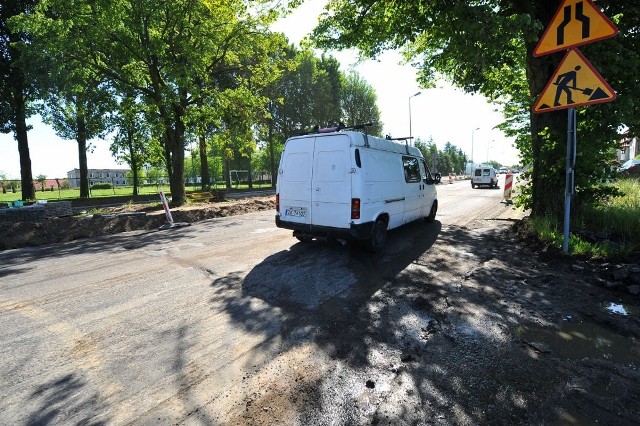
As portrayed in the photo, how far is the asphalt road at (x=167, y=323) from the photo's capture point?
256 cm

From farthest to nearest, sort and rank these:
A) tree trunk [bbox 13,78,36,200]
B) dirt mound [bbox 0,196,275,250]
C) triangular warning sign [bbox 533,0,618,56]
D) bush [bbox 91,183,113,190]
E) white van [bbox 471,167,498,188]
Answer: white van [bbox 471,167,498,188] < bush [bbox 91,183,113,190] < tree trunk [bbox 13,78,36,200] < dirt mound [bbox 0,196,275,250] < triangular warning sign [bbox 533,0,618,56]

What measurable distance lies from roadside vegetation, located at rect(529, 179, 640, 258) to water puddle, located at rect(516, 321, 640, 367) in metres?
2.57

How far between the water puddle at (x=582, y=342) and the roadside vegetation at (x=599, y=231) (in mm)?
2570

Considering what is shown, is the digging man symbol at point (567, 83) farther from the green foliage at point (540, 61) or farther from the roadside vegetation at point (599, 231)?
the roadside vegetation at point (599, 231)

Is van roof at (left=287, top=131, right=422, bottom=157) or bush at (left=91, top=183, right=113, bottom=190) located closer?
van roof at (left=287, top=131, right=422, bottom=157)

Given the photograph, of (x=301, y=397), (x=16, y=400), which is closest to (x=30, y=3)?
(x=16, y=400)

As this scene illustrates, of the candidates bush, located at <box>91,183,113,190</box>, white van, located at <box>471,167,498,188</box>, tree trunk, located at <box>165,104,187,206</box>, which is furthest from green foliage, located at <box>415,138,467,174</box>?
tree trunk, located at <box>165,104,187,206</box>

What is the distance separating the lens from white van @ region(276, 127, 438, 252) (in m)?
6.05

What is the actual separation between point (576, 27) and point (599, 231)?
3743 millimetres

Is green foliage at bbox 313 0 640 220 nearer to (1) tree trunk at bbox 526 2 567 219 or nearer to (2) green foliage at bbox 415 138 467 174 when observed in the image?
(1) tree trunk at bbox 526 2 567 219

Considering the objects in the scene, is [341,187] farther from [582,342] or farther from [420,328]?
[582,342]

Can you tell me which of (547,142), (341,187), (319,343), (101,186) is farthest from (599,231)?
(101,186)

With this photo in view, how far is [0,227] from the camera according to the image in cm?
867

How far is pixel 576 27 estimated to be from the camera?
16.1ft
